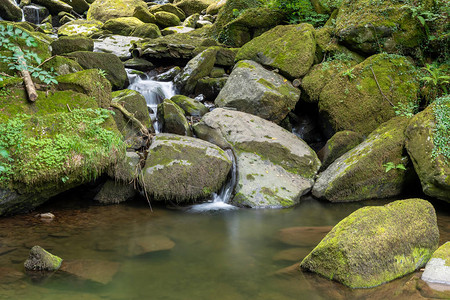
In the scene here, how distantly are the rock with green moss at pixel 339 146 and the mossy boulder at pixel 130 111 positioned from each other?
4335mm

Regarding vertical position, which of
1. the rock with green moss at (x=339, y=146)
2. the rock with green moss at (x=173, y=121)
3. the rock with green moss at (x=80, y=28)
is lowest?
the rock with green moss at (x=339, y=146)

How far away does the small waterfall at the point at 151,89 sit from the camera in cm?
1045

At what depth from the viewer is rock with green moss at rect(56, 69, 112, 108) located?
7.06 meters

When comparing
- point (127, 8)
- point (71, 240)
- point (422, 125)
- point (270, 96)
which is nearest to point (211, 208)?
point (71, 240)

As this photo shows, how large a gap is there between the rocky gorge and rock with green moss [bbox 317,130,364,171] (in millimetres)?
34

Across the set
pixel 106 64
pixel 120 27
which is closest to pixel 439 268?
pixel 106 64

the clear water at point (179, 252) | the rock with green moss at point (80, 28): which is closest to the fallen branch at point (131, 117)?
the clear water at point (179, 252)

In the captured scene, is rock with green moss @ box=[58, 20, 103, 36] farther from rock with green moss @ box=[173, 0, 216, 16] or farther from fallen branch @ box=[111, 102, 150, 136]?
fallen branch @ box=[111, 102, 150, 136]

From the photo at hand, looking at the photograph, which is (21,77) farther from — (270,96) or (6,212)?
(270,96)

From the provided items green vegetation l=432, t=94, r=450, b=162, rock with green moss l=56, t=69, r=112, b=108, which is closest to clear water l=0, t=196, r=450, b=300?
green vegetation l=432, t=94, r=450, b=162

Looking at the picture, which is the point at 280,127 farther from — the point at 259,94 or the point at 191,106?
the point at 191,106

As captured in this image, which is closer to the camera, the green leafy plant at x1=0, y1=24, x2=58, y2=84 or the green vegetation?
the green leafy plant at x1=0, y1=24, x2=58, y2=84

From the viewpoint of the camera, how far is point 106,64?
395 inches

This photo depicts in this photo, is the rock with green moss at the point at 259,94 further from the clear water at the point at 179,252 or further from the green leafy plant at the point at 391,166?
the green leafy plant at the point at 391,166
